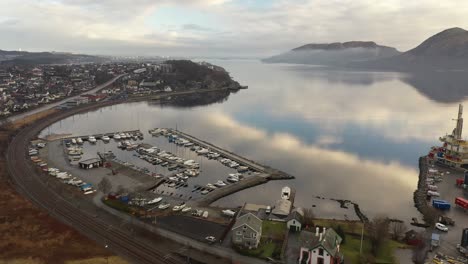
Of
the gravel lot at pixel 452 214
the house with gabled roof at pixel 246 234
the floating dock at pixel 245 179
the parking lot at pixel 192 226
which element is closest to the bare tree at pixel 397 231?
the gravel lot at pixel 452 214

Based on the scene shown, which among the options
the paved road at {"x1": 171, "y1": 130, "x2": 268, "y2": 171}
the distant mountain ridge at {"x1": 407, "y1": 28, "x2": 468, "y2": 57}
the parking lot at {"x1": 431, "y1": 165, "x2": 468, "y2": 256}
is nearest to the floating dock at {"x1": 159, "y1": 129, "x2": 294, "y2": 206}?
the paved road at {"x1": 171, "y1": 130, "x2": 268, "y2": 171}

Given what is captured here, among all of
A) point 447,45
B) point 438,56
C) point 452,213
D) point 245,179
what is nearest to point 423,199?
point 452,213

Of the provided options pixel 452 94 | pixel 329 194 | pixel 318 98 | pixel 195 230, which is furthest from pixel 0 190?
pixel 452 94

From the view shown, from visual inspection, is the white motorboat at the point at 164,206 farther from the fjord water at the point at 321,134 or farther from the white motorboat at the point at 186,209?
the fjord water at the point at 321,134

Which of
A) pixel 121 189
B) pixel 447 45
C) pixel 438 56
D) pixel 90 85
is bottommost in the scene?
pixel 121 189

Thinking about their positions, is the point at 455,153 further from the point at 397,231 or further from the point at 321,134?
the point at 397,231

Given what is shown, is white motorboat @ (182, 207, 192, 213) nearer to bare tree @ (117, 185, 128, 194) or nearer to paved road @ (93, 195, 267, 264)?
paved road @ (93, 195, 267, 264)

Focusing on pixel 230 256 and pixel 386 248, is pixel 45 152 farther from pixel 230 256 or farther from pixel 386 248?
pixel 386 248
